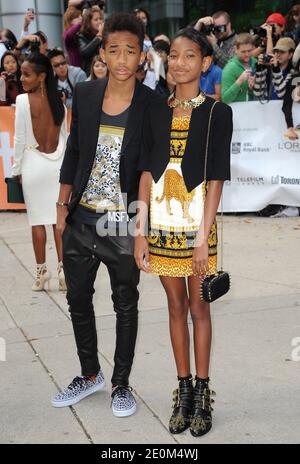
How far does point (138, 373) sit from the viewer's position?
12.9ft

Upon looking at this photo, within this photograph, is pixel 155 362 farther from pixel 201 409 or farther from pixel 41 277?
pixel 41 277

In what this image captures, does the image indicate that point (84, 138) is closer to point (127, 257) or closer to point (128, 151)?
point (128, 151)

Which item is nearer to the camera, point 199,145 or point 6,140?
point 199,145

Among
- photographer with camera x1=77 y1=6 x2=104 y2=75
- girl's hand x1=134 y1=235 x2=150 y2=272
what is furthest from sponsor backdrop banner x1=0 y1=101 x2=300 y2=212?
girl's hand x1=134 y1=235 x2=150 y2=272

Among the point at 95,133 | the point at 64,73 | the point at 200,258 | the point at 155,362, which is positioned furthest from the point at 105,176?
the point at 64,73

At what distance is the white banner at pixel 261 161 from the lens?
808cm

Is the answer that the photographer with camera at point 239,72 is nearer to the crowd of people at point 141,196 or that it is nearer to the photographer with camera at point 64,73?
the photographer with camera at point 64,73

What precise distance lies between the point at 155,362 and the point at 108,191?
1.26 m

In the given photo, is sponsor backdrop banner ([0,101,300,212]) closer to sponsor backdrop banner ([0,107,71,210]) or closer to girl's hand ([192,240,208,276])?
sponsor backdrop banner ([0,107,71,210])

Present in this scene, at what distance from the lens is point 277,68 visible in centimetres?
775

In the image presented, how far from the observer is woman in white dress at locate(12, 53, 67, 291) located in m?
5.28

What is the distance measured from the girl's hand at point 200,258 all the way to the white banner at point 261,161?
5.23 meters

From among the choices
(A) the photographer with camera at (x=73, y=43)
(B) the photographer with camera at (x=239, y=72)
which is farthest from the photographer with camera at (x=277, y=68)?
(A) the photographer with camera at (x=73, y=43)

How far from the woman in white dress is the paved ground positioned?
1.96 ft
